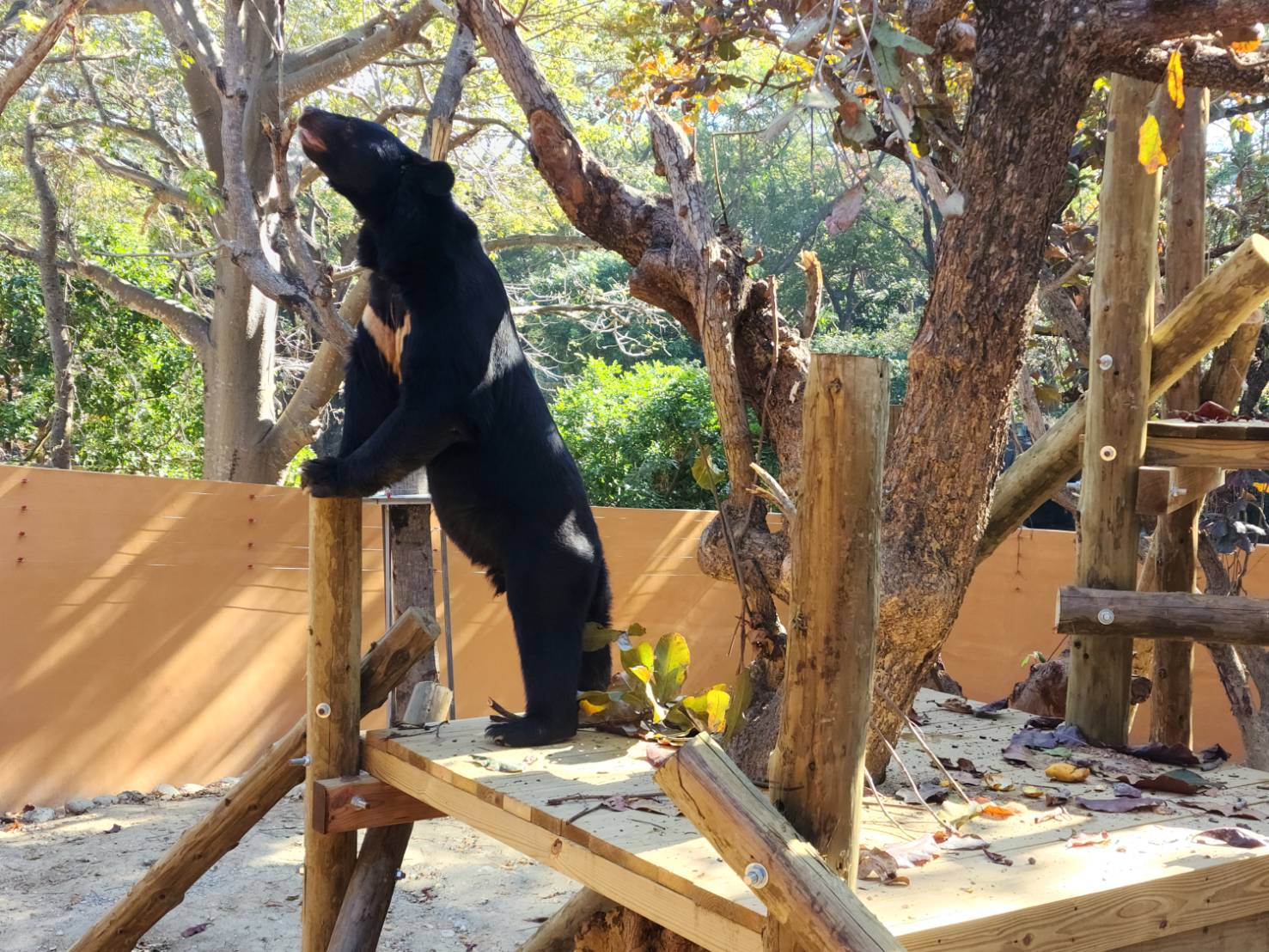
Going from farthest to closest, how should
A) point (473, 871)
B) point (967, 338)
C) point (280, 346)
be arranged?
1. point (280, 346)
2. point (473, 871)
3. point (967, 338)

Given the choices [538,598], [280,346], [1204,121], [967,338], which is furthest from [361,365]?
[280,346]

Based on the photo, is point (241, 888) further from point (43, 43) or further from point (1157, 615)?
point (1157, 615)

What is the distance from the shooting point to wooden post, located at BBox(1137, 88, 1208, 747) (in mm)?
4316

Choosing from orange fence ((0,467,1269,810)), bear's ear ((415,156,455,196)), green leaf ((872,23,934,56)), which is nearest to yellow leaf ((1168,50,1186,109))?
green leaf ((872,23,934,56))

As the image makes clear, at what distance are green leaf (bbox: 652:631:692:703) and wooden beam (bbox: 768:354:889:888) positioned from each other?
4.18 ft

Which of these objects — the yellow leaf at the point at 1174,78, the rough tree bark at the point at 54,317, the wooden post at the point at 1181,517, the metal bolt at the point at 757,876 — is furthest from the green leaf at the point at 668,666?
the rough tree bark at the point at 54,317

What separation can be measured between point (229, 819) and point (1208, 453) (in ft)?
10.7

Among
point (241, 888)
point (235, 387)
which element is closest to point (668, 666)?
point (241, 888)

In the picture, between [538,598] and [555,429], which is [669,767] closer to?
[538,598]

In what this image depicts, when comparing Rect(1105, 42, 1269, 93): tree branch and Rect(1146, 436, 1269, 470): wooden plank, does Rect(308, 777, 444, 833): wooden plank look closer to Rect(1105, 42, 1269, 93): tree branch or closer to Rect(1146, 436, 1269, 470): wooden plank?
Rect(1146, 436, 1269, 470): wooden plank

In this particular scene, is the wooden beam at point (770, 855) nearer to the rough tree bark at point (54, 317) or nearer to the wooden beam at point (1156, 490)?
the wooden beam at point (1156, 490)

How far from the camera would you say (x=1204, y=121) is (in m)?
4.34

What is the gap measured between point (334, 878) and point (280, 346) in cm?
1152

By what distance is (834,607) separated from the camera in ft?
6.05
